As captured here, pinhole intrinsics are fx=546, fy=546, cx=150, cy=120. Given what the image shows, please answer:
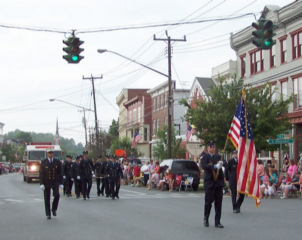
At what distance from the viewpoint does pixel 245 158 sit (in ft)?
45.2

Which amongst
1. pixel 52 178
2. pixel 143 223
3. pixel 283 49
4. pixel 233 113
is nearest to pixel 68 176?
pixel 52 178

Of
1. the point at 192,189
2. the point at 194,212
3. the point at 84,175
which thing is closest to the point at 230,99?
the point at 192,189

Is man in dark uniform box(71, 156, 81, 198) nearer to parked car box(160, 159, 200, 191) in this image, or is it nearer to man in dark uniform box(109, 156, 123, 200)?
Answer: man in dark uniform box(109, 156, 123, 200)

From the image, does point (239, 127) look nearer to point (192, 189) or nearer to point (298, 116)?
point (192, 189)

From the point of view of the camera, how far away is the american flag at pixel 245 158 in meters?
13.6

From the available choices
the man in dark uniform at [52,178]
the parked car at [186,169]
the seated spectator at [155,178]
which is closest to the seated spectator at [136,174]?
the seated spectator at [155,178]

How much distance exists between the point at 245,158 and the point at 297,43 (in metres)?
23.9

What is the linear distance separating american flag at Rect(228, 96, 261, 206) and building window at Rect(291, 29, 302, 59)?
74.8 ft

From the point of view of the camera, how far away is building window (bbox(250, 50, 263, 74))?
1612 inches

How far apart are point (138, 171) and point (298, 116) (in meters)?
10.8

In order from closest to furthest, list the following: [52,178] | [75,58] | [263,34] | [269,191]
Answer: [52,178], [263,34], [75,58], [269,191]

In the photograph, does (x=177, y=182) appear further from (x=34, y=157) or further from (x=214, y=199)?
(x=214, y=199)

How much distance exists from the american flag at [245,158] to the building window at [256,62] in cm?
2754

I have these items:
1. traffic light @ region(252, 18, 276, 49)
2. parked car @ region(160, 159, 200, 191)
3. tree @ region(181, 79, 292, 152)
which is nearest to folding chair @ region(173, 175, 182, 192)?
parked car @ region(160, 159, 200, 191)
